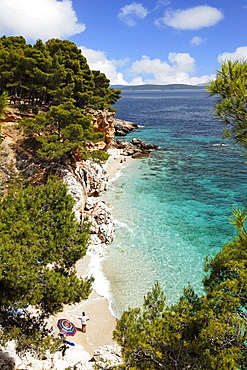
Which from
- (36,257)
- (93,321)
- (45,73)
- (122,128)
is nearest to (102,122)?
(45,73)

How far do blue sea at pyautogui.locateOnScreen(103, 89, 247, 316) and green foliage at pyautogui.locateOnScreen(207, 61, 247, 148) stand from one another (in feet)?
0.97

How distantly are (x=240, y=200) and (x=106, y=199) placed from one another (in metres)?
16.2

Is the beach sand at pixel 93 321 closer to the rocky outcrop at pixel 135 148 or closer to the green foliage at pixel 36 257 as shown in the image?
the green foliage at pixel 36 257

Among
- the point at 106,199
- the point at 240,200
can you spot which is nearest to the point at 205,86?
the point at 106,199

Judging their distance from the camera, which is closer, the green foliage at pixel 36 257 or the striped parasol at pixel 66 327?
the green foliage at pixel 36 257

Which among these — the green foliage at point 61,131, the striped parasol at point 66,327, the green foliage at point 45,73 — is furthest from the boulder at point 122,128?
the striped parasol at point 66,327

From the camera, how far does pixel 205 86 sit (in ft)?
20.5

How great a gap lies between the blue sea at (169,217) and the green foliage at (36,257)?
671 cm

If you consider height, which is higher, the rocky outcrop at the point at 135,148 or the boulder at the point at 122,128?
the boulder at the point at 122,128

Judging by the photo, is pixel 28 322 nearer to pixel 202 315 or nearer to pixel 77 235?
pixel 77 235

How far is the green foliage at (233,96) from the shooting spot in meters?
6.04

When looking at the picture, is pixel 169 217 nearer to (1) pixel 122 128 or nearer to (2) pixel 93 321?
(2) pixel 93 321

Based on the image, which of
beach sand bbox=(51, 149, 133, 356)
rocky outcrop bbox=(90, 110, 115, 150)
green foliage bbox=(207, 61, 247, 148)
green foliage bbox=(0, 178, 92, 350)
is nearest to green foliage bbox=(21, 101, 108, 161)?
rocky outcrop bbox=(90, 110, 115, 150)

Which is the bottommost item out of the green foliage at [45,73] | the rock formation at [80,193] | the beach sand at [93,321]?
the beach sand at [93,321]
